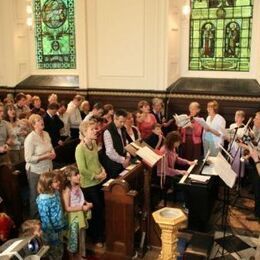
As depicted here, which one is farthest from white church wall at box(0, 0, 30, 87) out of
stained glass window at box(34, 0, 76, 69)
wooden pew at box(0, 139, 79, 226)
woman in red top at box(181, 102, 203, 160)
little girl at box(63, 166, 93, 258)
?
little girl at box(63, 166, 93, 258)

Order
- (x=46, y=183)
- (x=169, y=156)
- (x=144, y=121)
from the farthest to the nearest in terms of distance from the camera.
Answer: (x=144, y=121), (x=169, y=156), (x=46, y=183)

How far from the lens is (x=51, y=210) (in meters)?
4.25

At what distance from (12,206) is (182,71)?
6.11 m

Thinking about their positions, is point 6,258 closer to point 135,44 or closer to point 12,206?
point 12,206

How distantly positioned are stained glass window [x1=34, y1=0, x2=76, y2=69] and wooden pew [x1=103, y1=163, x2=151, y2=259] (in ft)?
21.5

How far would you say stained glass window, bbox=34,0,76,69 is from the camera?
10719mm

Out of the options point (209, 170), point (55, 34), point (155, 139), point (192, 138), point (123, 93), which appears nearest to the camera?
point (209, 170)

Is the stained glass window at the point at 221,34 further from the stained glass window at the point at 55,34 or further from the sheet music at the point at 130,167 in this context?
the sheet music at the point at 130,167

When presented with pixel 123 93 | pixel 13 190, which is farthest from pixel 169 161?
pixel 123 93

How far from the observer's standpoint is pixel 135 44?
940 centimetres

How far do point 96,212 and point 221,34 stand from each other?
621 cm

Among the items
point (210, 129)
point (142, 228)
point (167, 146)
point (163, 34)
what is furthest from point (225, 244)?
point (163, 34)

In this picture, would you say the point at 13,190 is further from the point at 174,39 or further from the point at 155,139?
the point at 174,39

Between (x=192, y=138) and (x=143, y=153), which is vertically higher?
(x=143, y=153)
